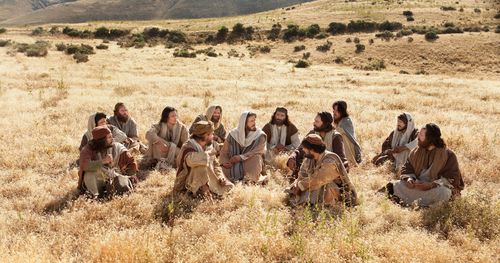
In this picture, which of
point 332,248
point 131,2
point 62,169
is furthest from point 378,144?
point 131,2

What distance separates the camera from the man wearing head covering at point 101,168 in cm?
665

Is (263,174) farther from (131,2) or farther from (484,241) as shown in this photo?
(131,2)

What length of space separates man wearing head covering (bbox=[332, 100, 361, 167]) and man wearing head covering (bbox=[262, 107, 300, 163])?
1025 millimetres

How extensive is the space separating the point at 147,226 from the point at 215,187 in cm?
148

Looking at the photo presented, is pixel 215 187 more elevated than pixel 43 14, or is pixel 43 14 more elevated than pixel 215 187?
pixel 43 14

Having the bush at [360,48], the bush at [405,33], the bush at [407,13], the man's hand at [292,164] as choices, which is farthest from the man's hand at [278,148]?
the bush at [407,13]

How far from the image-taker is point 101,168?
22.0ft

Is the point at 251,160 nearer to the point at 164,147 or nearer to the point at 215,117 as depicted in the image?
the point at 164,147

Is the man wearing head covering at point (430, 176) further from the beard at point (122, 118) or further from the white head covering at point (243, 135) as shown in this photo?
the beard at point (122, 118)

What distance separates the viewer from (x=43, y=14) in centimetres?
12162

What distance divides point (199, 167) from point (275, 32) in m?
45.7

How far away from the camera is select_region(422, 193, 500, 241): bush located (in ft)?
Answer: 18.4

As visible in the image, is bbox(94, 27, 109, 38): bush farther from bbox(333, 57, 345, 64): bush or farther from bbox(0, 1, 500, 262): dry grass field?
bbox(0, 1, 500, 262): dry grass field

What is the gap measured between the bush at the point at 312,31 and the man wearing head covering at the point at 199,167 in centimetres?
4296
